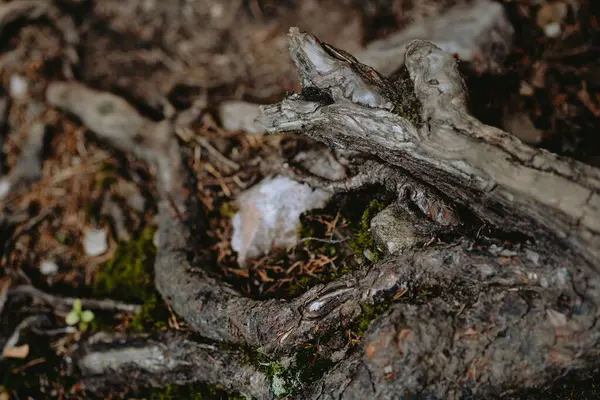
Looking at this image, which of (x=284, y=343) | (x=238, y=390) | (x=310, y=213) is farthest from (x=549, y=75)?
(x=238, y=390)

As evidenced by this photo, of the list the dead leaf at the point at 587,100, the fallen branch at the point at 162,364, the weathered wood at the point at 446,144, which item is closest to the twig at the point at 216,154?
the weathered wood at the point at 446,144

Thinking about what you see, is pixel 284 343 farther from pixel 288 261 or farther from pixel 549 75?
pixel 549 75

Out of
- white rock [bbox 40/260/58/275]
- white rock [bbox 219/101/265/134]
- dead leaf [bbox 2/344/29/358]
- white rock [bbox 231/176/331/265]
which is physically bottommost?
dead leaf [bbox 2/344/29/358]

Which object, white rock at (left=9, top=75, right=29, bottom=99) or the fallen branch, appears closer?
the fallen branch

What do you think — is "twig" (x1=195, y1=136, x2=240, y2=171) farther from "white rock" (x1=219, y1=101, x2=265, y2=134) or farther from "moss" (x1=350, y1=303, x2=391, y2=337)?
"moss" (x1=350, y1=303, x2=391, y2=337)

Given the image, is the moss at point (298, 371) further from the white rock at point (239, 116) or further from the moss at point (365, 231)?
the white rock at point (239, 116)

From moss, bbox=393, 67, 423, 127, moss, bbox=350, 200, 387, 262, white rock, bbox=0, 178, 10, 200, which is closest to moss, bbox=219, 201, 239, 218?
moss, bbox=350, 200, 387, 262

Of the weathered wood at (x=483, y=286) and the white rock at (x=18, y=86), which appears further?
the white rock at (x=18, y=86)
